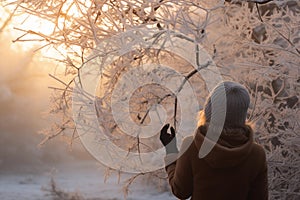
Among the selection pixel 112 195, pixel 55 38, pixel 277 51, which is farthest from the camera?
pixel 112 195

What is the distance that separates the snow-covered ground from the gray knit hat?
17.3 feet

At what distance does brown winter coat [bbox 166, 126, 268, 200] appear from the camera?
5.72 ft

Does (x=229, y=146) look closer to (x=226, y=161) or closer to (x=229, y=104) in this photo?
(x=226, y=161)

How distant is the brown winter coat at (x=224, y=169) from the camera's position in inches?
68.6

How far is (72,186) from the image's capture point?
800 centimetres

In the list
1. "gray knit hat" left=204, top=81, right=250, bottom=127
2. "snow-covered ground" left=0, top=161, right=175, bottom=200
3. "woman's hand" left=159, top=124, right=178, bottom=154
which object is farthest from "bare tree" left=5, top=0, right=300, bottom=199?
"snow-covered ground" left=0, top=161, right=175, bottom=200

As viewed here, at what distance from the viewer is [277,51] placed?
379cm

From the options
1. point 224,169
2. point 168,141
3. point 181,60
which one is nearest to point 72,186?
point 181,60

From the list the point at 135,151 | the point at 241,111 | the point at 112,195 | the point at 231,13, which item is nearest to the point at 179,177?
the point at 241,111

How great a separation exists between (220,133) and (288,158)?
243 centimetres

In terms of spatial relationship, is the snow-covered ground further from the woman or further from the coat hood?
the coat hood

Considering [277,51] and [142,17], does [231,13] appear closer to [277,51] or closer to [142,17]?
[277,51]

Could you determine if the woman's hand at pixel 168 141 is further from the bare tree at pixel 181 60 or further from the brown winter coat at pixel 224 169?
the bare tree at pixel 181 60

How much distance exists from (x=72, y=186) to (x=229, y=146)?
660 centimetres
